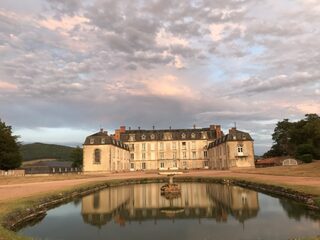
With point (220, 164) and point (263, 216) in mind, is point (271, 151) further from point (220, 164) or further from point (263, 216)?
point (263, 216)

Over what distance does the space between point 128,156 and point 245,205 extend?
6151 cm

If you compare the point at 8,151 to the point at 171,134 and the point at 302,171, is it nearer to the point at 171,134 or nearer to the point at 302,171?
the point at 171,134

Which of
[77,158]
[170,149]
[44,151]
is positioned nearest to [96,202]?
[170,149]

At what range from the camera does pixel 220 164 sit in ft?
230

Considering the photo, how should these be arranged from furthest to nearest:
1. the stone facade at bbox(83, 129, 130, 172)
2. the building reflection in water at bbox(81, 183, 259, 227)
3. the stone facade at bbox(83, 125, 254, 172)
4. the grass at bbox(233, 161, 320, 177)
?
the stone facade at bbox(83, 125, 254, 172), the stone facade at bbox(83, 129, 130, 172), the grass at bbox(233, 161, 320, 177), the building reflection in water at bbox(81, 183, 259, 227)

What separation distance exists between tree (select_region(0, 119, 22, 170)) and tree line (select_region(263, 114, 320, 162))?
45.9m

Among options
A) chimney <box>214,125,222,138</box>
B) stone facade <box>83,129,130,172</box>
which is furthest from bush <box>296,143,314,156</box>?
stone facade <box>83,129,130,172</box>

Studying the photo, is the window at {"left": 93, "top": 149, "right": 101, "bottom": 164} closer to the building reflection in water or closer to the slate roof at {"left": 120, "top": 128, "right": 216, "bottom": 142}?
the slate roof at {"left": 120, "top": 128, "right": 216, "bottom": 142}

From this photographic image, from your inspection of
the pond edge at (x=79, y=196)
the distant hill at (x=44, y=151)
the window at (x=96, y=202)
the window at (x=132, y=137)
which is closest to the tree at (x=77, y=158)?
the window at (x=132, y=137)

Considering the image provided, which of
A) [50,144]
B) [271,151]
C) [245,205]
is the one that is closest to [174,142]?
[271,151]

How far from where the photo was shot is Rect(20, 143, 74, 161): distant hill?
15162 centimetres

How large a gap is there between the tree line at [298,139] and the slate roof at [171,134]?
14197mm

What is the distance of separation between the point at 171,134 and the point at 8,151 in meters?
36.3

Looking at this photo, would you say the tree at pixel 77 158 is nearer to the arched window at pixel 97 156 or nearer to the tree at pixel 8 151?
the arched window at pixel 97 156
